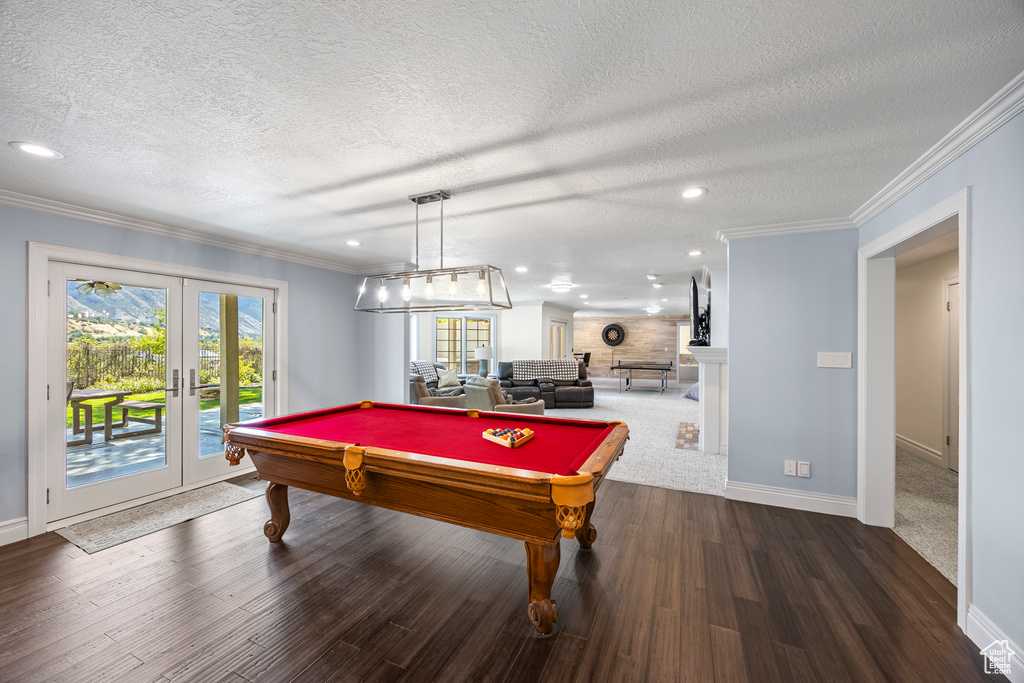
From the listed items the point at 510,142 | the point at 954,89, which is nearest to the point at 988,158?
the point at 954,89

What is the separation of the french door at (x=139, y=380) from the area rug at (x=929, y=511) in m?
5.48

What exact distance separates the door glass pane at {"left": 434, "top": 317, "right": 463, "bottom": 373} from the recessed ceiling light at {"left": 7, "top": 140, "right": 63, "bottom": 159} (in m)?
7.51

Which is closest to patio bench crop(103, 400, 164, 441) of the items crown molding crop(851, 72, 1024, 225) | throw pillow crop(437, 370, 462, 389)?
throw pillow crop(437, 370, 462, 389)

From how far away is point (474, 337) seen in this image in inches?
411

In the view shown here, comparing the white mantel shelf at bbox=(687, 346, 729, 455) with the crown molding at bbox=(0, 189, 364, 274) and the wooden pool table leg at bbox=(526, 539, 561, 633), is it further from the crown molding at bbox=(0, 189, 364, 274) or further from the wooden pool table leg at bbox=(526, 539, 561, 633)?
the crown molding at bbox=(0, 189, 364, 274)

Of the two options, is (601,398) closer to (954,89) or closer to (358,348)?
(358,348)

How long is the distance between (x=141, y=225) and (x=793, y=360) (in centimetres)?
530

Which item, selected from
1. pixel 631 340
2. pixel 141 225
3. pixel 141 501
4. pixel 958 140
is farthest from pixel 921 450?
pixel 631 340

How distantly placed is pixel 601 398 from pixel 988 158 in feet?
27.4

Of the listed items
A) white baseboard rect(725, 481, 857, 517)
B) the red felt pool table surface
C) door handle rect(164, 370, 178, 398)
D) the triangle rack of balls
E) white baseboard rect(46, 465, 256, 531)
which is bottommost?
white baseboard rect(46, 465, 256, 531)

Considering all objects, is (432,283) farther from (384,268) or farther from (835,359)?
(835,359)

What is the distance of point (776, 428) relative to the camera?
3.33 m

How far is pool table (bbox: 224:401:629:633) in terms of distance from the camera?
1705 mm

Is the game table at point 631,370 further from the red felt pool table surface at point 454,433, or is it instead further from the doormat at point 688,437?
the red felt pool table surface at point 454,433
